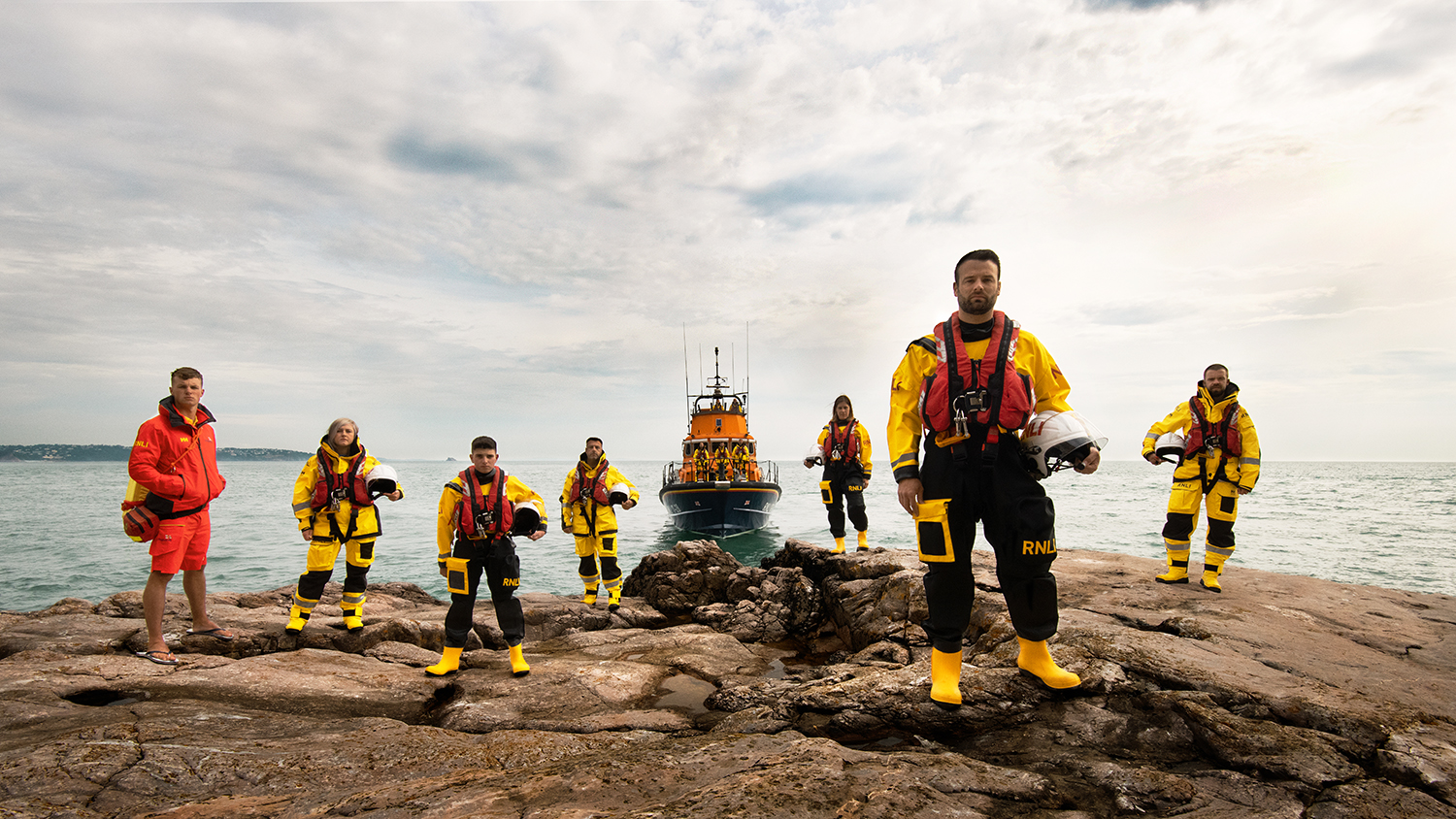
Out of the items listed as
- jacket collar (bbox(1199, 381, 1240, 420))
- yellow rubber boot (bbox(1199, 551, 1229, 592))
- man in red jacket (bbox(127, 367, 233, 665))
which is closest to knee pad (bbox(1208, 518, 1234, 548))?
yellow rubber boot (bbox(1199, 551, 1229, 592))

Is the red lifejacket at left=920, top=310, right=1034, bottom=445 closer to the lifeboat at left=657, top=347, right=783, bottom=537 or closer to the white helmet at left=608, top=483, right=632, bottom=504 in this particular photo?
the white helmet at left=608, top=483, right=632, bottom=504

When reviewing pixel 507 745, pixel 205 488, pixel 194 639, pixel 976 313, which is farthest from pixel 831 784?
pixel 194 639

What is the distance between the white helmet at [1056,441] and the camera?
2.74 meters

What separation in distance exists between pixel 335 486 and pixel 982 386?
5.84 meters

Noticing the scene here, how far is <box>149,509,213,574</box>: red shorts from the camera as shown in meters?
4.46

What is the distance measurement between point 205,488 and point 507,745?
3.77 metres

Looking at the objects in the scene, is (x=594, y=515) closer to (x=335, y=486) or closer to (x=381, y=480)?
(x=381, y=480)

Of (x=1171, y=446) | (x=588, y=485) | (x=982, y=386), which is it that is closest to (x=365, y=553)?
(x=588, y=485)

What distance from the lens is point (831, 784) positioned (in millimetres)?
1971

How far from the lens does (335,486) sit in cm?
568

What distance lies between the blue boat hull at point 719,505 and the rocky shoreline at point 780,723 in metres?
13.9

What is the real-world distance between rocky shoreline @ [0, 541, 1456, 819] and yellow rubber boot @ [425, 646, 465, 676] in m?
0.08

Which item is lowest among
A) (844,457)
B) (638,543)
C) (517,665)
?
(638,543)

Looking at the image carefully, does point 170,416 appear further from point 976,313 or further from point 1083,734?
point 1083,734
